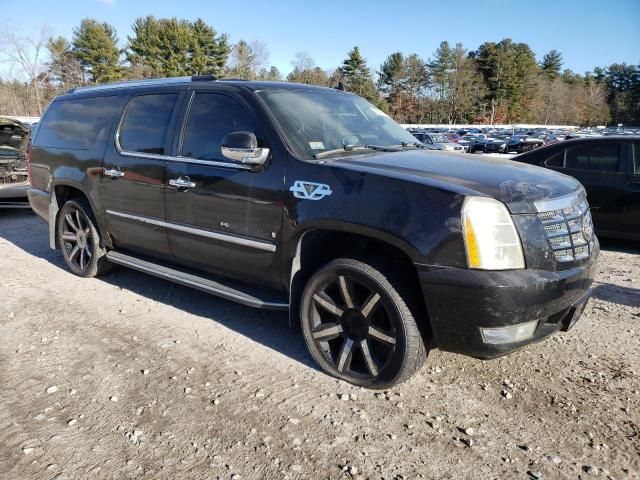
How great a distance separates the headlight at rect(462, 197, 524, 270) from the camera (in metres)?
2.49

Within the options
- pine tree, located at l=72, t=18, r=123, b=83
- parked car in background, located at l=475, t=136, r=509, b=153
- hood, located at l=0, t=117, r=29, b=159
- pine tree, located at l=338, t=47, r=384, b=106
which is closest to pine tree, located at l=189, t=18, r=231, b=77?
pine tree, located at l=72, t=18, r=123, b=83

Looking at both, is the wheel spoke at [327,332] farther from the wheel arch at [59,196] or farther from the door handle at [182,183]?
the wheel arch at [59,196]

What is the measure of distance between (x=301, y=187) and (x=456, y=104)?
88.0 m

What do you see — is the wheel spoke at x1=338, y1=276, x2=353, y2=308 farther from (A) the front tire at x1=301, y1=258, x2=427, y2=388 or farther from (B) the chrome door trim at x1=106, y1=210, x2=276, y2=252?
(B) the chrome door trim at x1=106, y1=210, x2=276, y2=252

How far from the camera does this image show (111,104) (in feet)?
15.0

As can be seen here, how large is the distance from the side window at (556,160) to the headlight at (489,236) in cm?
497

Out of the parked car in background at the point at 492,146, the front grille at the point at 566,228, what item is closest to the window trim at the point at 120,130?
the front grille at the point at 566,228

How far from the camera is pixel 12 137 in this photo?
369 inches

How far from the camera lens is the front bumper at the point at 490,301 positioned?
2.48 meters

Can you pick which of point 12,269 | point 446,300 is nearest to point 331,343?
point 446,300

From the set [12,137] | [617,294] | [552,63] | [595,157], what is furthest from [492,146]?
[552,63]

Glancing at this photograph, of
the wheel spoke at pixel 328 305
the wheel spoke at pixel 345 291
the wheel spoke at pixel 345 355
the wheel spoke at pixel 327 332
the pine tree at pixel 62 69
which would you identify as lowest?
the wheel spoke at pixel 345 355

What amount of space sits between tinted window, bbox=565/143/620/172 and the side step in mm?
5269

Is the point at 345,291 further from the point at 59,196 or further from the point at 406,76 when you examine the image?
the point at 406,76
